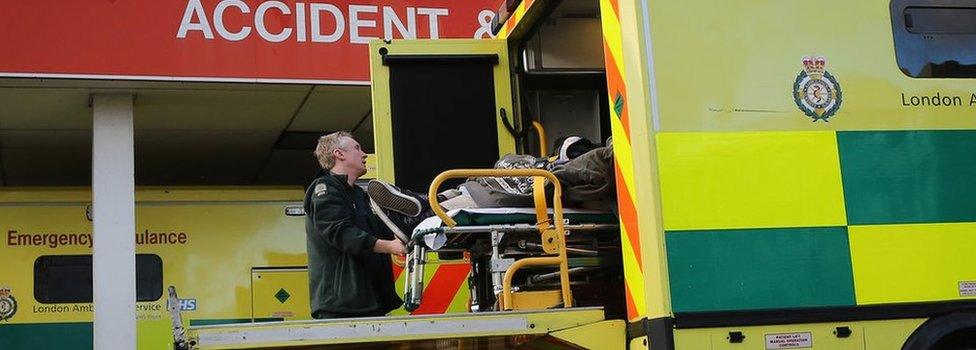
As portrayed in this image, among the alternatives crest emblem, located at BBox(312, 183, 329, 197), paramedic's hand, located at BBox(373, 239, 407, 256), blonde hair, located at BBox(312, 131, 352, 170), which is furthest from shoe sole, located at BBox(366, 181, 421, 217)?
blonde hair, located at BBox(312, 131, 352, 170)

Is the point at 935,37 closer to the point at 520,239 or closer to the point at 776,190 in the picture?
the point at 776,190

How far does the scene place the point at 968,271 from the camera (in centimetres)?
444

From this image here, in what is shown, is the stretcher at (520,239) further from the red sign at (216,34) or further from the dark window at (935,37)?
the red sign at (216,34)

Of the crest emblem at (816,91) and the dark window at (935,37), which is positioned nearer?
the crest emblem at (816,91)

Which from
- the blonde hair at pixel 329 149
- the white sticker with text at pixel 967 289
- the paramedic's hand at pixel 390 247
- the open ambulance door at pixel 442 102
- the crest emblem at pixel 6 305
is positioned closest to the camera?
the white sticker with text at pixel 967 289

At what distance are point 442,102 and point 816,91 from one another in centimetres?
214

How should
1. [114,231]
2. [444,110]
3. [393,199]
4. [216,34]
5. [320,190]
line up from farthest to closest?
[216,34], [114,231], [444,110], [320,190], [393,199]

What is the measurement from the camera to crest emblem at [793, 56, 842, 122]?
4.44 metres

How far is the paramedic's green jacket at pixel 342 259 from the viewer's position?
16.9 feet

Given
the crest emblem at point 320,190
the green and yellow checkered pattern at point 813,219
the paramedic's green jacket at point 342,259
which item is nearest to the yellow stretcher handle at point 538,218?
the green and yellow checkered pattern at point 813,219

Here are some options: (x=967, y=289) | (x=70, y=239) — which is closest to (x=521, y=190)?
(x=967, y=289)

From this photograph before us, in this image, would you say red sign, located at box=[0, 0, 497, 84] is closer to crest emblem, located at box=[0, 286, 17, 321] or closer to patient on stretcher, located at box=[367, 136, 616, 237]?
crest emblem, located at box=[0, 286, 17, 321]

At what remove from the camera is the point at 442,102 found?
6121 millimetres

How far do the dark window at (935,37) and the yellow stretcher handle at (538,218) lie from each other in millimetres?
1323
